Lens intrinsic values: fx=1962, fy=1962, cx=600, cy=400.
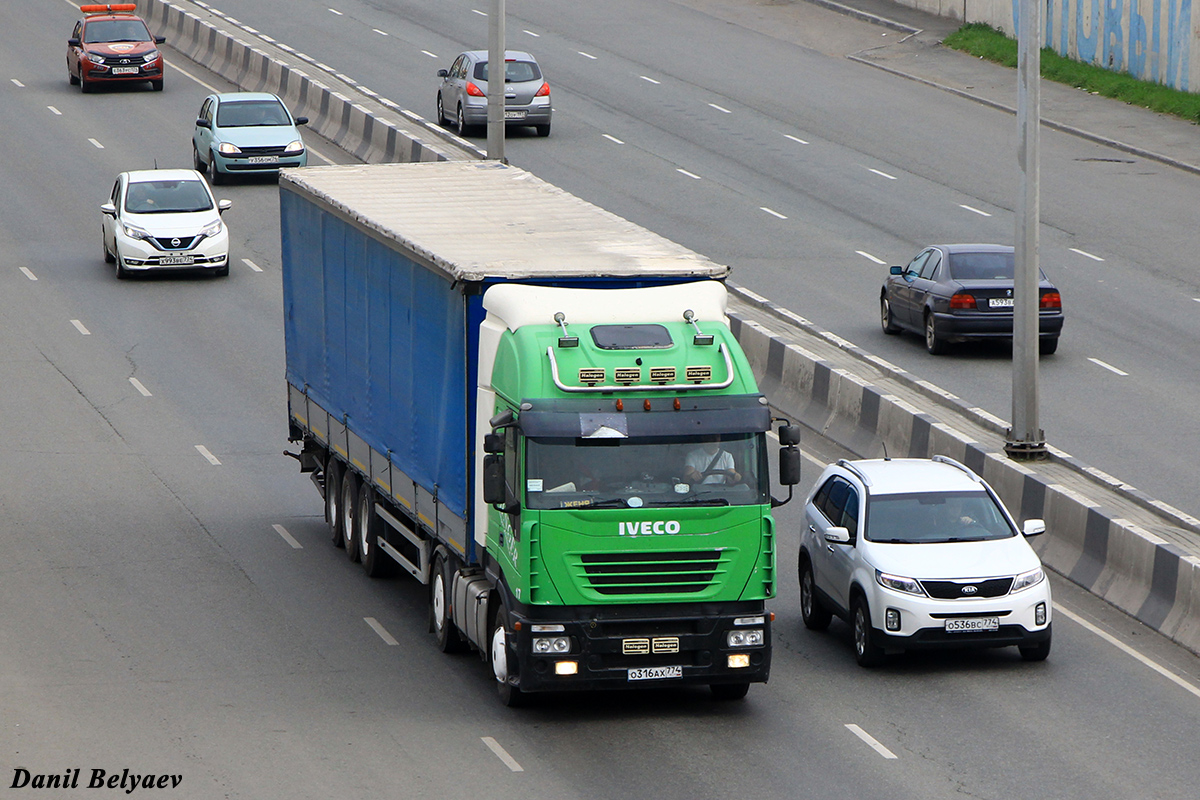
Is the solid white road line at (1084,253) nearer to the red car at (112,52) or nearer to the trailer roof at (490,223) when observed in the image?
the trailer roof at (490,223)

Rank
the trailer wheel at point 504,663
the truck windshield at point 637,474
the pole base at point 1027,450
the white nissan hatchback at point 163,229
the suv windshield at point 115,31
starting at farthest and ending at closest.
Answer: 1. the suv windshield at point 115,31
2. the white nissan hatchback at point 163,229
3. the pole base at point 1027,450
4. the trailer wheel at point 504,663
5. the truck windshield at point 637,474

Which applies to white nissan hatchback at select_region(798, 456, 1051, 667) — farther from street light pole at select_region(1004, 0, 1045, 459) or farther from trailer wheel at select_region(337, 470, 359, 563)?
trailer wheel at select_region(337, 470, 359, 563)

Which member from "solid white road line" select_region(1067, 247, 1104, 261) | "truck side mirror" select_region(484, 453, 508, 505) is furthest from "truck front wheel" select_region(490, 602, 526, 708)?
"solid white road line" select_region(1067, 247, 1104, 261)

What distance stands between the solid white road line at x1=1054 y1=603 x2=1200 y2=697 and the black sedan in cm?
978

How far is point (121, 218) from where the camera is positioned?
32.2m

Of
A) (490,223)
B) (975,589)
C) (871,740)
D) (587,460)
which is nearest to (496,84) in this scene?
(490,223)

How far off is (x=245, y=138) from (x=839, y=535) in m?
24.3

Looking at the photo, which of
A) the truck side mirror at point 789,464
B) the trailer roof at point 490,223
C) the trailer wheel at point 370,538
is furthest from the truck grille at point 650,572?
the trailer wheel at point 370,538

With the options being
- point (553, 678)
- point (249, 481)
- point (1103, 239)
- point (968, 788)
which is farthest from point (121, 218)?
point (968, 788)

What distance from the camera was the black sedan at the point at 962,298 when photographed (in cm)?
2714

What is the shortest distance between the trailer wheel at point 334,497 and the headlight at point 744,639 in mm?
6725

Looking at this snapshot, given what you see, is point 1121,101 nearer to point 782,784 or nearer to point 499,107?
point 499,107

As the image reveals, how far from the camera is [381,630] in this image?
1716 centimetres

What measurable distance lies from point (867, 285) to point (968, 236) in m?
3.86
